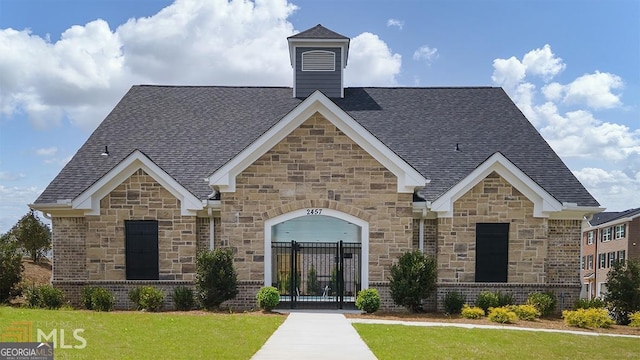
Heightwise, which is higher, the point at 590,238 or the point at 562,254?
the point at 562,254

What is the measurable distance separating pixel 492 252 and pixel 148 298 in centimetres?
1212

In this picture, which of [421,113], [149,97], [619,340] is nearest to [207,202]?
[149,97]

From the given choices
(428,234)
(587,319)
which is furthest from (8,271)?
(587,319)

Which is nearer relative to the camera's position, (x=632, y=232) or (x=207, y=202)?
(x=207, y=202)

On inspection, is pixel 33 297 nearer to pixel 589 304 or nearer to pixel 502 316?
pixel 502 316

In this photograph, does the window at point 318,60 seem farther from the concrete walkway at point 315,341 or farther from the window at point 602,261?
the window at point 602,261

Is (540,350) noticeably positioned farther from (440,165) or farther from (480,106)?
(480,106)

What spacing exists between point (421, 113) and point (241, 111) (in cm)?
824

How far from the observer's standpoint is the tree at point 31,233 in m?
29.0

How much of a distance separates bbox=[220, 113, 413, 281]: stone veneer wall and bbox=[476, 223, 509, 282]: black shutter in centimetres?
275

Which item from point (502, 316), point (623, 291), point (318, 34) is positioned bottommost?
point (502, 316)

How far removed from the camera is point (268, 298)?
1678 centimetres

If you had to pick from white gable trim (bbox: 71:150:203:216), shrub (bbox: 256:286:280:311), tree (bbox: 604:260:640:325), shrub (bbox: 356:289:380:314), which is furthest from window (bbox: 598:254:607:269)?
white gable trim (bbox: 71:150:203:216)

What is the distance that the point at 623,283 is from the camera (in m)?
17.8
